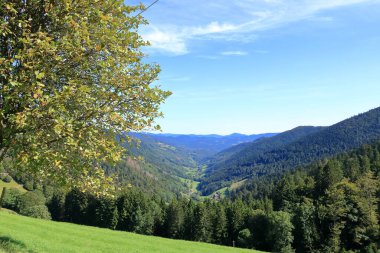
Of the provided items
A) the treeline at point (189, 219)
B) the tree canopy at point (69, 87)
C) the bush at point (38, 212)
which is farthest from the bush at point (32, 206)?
the tree canopy at point (69, 87)

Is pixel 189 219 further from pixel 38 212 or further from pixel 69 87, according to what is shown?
pixel 69 87

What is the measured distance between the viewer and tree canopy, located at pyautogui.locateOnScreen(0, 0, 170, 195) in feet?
28.1

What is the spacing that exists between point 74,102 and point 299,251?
96220 millimetres

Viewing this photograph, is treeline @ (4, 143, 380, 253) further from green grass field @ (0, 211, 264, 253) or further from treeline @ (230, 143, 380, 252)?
green grass field @ (0, 211, 264, 253)

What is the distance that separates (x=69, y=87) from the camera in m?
8.38

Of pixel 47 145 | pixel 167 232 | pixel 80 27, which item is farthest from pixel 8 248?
pixel 167 232

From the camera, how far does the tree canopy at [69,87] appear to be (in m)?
8.56

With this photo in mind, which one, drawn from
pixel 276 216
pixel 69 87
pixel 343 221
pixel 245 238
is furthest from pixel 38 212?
pixel 69 87

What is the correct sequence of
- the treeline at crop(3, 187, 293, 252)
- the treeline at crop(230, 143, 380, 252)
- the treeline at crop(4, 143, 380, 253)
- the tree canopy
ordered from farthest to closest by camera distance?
the treeline at crop(3, 187, 293, 252)
the treeline at crop(4, 143, 380, 253)
the treeline at crop(230, 143, 380, 252)
the tree canopy

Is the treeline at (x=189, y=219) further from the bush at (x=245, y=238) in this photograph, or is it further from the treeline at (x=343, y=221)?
the treeline at (x=343, y=221)

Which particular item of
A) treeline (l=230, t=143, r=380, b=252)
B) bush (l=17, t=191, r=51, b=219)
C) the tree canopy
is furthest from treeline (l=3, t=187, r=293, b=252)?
the tree canopy

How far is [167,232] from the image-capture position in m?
109

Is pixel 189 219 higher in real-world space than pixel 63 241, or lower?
lower

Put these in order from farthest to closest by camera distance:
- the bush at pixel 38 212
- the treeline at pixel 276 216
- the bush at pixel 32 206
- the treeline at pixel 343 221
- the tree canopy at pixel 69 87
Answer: the bush at pixel 32 206 → the bush at pixel 38 212 → the treeline at pixel 276 216 → the treeline at pixel 343 221 → the tree canopy at pixel 69 87
